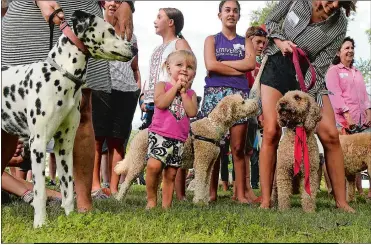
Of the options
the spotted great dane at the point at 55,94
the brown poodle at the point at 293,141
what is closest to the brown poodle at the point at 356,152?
the brown poodle at the point at 293,141

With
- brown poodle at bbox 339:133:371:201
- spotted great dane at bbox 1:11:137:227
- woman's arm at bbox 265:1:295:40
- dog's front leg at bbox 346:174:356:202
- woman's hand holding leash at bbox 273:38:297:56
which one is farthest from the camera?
dog's front leg at bbox 346:174:356:202

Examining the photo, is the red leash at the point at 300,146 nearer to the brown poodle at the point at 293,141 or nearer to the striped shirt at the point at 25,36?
the brown poodle at the point at 293,141

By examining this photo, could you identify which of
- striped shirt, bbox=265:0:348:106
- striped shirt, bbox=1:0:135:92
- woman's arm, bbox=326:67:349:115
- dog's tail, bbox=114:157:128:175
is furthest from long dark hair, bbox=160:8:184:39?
woman's arm, bbox=326:67:349:115

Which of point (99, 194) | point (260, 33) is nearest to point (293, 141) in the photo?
point (99, 194)

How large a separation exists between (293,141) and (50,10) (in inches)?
115

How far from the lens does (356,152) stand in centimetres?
838

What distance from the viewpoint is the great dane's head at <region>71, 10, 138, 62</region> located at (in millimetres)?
4316

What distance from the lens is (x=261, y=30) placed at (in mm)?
9109

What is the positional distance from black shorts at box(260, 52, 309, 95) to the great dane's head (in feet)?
7.39

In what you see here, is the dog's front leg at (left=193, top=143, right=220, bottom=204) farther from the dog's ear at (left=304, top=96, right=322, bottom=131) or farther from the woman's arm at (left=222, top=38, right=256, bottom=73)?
the dog's ear at (left=304, top=96, right=322, bottom=131)

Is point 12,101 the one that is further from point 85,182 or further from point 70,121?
point 85,182

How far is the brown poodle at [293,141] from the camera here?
607cm

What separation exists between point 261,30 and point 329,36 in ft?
9.71

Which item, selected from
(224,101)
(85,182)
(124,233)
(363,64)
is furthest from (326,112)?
(363,64)
